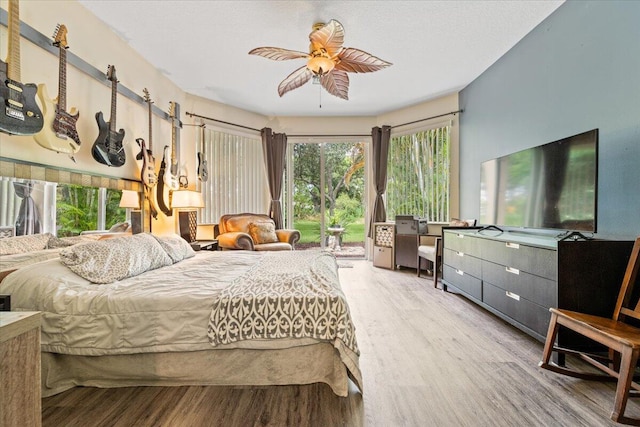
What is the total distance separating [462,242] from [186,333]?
110 inches

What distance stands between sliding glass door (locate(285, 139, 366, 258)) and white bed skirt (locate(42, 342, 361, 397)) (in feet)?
13.4

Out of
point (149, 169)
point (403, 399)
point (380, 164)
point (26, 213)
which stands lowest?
point (403, 399)

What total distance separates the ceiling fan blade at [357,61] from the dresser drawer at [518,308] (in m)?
2.14

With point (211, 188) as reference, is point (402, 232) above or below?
below

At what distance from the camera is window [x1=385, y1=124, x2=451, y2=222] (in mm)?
4723

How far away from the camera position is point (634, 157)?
1.96 metres

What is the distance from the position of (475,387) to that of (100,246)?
97.2 inches

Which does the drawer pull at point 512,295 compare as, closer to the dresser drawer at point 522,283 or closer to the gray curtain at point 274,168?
the dresser drawer at point 522,283

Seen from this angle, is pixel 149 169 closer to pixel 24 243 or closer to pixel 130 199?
pixel 130 199

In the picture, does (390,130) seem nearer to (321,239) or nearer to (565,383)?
(321,239)

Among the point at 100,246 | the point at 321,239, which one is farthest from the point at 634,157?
the point at 321,239

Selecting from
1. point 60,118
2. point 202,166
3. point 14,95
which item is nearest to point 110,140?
point 60,118

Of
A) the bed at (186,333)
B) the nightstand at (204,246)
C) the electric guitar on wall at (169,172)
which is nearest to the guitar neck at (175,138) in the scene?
the electric guitar on wall at (169,172)

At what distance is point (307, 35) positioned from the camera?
2945 mm
